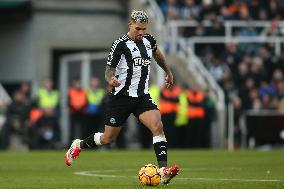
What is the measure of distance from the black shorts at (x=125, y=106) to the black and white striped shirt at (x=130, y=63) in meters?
0.08

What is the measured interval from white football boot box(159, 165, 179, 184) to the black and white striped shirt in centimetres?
141

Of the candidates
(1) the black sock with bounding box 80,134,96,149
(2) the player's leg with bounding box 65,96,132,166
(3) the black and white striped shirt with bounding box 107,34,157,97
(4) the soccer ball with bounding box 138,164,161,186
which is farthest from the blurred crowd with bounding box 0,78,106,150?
(4) the soccer ball with bounding box 138,164,161,186

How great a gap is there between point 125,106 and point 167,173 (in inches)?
62.5

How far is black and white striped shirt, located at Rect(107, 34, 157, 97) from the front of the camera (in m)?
13.3

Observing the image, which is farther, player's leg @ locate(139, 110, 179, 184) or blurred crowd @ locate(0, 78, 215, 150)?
blurred crowd @ locate(0, 78, 215, 150)

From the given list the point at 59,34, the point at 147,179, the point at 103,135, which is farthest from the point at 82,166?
the point at 59,34

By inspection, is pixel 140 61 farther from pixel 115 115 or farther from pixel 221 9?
A: pixel 221 9

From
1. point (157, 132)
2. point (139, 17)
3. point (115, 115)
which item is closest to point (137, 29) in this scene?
point (139, 17)

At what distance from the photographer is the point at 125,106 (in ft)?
44.1

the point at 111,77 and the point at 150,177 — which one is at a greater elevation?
the point at 111,77

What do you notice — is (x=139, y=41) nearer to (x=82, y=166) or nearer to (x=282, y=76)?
(x=82, y=166)

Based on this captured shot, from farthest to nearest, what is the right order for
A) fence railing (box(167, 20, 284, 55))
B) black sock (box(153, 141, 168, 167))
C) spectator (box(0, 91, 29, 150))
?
fence railing (box(167, 20, 284, 55))
spectator (box(0, 91, 29, 150))
black sock (box(153, 141, 168, 167))

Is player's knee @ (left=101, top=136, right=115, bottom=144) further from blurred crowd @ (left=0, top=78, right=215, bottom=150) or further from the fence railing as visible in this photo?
the fence railing

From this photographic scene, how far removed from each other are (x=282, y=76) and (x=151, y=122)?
18765mm
